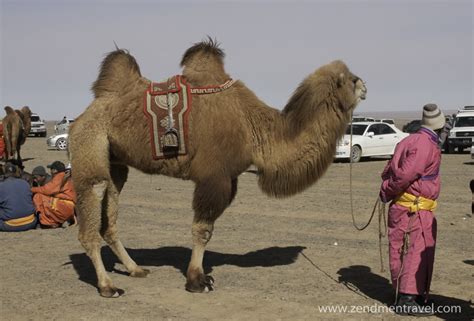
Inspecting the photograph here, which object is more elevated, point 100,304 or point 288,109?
point 288,109

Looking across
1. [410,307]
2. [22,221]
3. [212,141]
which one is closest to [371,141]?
[22,221]

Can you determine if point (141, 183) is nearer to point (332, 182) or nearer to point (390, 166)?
point (332, 182)

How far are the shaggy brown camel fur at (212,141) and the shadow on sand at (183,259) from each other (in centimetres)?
108

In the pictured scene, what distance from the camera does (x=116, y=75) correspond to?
8.20 metres

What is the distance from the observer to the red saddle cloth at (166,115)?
299 inches

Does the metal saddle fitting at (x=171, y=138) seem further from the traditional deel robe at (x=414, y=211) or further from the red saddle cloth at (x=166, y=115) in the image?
the traditional deel robe at (x=414, y=211)

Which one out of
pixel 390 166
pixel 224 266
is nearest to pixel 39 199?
pixel 224 266

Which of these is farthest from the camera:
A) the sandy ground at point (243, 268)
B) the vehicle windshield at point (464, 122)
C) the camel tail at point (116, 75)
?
the vehicle windshield at point (464, 122)

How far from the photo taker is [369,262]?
29.0 ft

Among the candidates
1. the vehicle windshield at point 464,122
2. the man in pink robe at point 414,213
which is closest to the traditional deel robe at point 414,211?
the man in pink robe at point 414,213

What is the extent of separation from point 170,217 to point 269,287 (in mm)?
5771

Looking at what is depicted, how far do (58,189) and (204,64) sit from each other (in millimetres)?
4872

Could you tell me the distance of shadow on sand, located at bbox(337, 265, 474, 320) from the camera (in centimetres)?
653

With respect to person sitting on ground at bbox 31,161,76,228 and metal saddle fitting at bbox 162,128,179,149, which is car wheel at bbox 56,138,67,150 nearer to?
person sitting on ground at bbox 31,161,76,228
